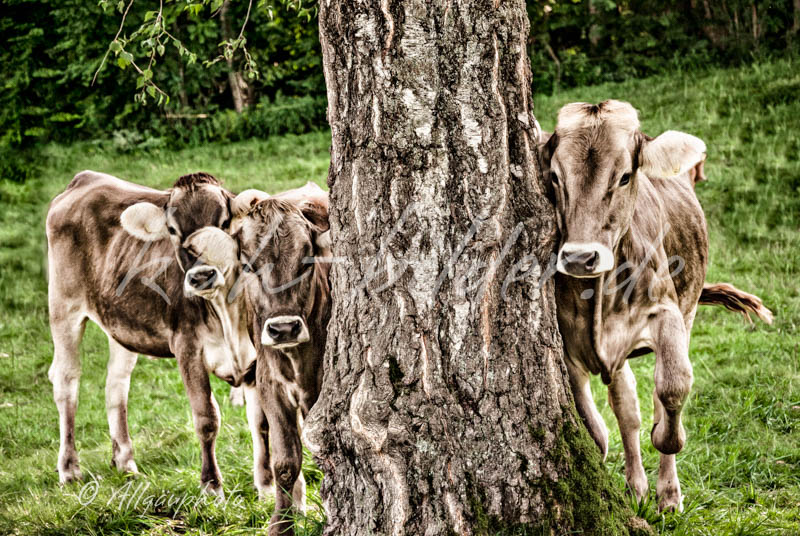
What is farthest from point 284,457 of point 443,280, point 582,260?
point 582,260

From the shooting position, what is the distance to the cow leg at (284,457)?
388cm

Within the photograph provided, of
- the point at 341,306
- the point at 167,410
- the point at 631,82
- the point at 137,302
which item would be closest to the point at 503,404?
the point at 341,306

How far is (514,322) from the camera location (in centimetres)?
320

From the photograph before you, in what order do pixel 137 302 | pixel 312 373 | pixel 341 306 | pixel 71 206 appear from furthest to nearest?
pixel 71 206, pixel 137 302, pixel 312 373, pixel 341 306

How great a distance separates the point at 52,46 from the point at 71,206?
10.8 m

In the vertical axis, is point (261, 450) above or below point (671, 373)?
below

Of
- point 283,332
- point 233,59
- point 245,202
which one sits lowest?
point 233,59

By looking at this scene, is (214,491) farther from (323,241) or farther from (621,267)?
(621,267)

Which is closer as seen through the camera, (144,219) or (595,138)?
(595,138)

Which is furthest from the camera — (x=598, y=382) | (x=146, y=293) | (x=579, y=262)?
(x=598, y=382)

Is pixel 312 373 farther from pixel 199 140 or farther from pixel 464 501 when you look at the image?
pixel 199 140

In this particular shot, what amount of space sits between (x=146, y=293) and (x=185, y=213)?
33.2 inches

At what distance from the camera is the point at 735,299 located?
190 inches

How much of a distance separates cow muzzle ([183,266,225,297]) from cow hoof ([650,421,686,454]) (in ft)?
7.15
